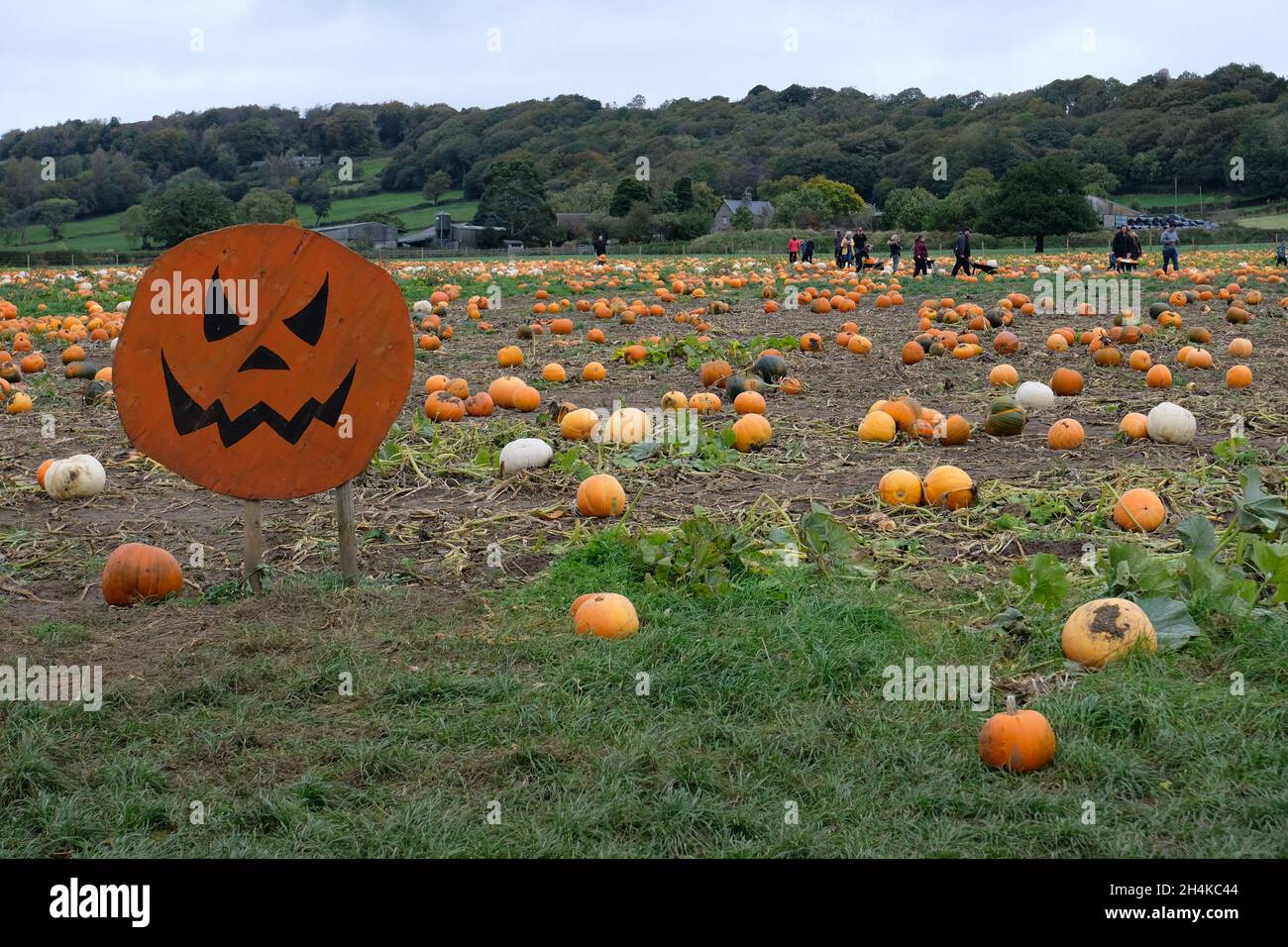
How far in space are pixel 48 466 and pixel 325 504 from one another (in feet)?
6.17

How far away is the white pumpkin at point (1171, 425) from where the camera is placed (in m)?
8.10

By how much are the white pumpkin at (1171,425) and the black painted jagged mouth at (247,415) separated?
5.56 meters

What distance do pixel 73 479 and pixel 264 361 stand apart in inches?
109

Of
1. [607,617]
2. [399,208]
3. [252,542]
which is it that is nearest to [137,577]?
[252,542]

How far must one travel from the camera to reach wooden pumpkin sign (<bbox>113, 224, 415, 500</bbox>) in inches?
213

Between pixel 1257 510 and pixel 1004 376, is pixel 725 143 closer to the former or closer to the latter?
pixel 1004 376

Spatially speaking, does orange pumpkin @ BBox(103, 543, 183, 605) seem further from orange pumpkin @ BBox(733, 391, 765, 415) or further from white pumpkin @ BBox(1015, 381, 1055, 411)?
white pumpkin @ BBox(1015, 381, 1055, 411)

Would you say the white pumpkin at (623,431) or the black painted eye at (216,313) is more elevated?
the black painted eye at (216,313)

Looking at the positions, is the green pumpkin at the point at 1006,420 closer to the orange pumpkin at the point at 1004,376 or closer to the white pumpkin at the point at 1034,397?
the white pumpkin at the point at 1034,397

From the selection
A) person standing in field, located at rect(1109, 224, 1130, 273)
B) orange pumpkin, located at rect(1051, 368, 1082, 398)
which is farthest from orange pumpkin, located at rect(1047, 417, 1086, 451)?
person standing in field, located at rect(1109, 224, 1130, 273)

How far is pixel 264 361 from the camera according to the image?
556 centimetres

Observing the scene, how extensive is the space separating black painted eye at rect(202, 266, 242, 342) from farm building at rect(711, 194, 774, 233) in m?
67.3

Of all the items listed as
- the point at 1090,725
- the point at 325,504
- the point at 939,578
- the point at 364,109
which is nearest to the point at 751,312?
the point at 325,504

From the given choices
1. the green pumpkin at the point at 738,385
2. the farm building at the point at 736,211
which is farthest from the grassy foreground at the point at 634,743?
the farm building at the point at 736,211
